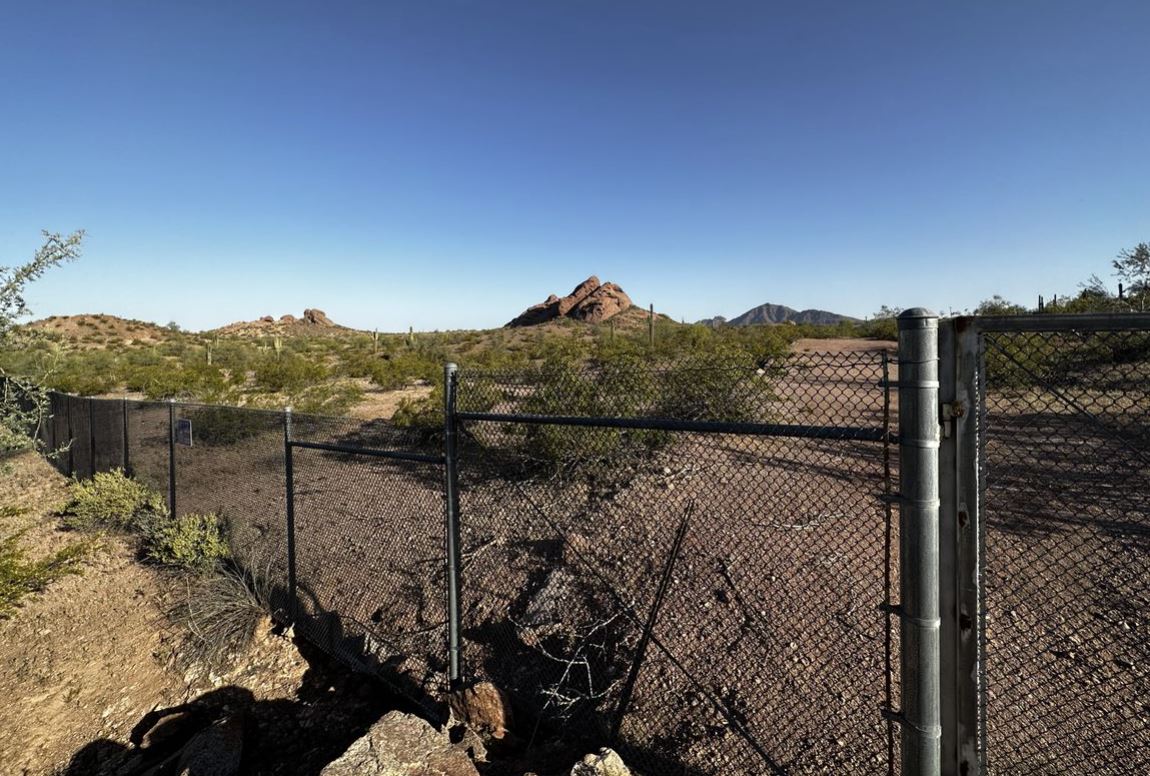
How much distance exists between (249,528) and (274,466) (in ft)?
9.28

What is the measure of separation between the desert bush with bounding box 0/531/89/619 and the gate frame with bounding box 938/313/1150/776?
23.7ft

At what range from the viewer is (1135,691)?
337 cm

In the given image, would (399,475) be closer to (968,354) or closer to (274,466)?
(274,466)

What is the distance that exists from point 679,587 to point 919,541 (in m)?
3.02

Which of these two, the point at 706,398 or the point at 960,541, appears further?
the point at 706,398

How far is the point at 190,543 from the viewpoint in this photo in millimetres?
6828

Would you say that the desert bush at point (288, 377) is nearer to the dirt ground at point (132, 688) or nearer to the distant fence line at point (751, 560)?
the distant fence line at point (751, 560)

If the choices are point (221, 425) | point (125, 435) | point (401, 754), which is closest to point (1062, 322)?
point (401, 754)

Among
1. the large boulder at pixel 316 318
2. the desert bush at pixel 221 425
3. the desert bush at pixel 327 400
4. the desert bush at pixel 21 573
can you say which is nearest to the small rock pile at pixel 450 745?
the desert bush at pixel 21 573

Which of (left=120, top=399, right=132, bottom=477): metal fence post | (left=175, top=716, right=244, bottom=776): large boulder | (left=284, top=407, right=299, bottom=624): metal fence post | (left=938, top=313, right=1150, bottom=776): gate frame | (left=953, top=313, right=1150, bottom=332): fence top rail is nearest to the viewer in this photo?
(left=953, top=313, right=1150, bottom=332): fence top rail

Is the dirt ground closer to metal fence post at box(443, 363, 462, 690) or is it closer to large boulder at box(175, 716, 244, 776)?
large boulder at box(175, 716, 244, 776)

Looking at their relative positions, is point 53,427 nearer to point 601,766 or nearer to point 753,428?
point 601,766

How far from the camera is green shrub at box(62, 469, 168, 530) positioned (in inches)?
324

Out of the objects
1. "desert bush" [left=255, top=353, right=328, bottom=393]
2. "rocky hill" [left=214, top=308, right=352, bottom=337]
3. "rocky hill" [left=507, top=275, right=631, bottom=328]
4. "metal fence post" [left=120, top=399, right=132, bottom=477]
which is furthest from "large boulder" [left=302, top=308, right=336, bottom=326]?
"metal fence post" [left=120, top=399, right=132, bottom=477]
